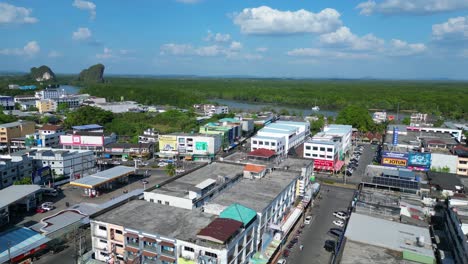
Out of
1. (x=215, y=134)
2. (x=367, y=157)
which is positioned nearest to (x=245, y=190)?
(x=215, y=134)

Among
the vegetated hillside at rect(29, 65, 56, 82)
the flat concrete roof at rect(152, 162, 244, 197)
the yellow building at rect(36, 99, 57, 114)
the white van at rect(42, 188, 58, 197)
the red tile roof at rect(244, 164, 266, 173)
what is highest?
the vegetated hillside at rect(29, 65, 56, 82)

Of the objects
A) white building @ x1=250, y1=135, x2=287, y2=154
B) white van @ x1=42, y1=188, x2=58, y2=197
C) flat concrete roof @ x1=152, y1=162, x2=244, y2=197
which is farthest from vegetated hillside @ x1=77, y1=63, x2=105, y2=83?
flat concrete roof @ x1=152, y1=162, x2=244, y2=197

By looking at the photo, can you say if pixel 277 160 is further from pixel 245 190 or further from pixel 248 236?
pixel 248 236

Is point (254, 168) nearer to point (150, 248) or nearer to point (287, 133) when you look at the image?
point (150, 248)

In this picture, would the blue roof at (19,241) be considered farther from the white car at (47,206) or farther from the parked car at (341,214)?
the parked car at (341,214)

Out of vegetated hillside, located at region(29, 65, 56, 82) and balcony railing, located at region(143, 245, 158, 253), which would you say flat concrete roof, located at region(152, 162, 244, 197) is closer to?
balcony railing, located at region(143, 245, 158, 253)
